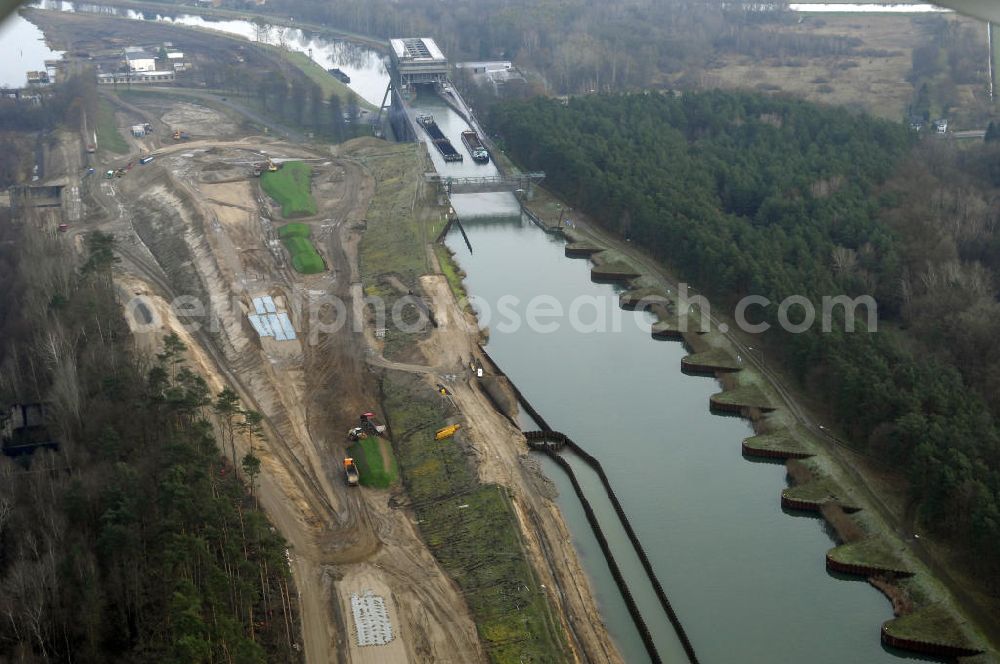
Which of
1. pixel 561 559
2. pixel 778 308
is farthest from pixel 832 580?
pixel 778 308

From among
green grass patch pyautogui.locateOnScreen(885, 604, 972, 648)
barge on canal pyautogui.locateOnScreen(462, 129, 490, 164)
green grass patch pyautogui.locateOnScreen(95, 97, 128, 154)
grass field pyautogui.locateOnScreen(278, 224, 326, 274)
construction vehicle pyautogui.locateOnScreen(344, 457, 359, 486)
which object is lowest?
green grass patch pyautogui.locateOnScreen(885, 604, 972, 648)

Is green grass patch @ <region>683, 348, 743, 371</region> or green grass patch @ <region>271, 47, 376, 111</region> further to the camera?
green grass patch @ <region>271, 47, 376, 111</region>

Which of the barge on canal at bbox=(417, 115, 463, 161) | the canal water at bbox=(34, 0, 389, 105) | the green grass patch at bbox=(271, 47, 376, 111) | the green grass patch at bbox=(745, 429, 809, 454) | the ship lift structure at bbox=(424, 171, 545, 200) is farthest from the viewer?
the canal water at bbox=(34, 0, 389, 105)

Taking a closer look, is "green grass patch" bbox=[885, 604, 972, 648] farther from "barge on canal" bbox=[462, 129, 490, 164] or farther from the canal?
"barge on canal" bbox=[462, 129, 490, 164]

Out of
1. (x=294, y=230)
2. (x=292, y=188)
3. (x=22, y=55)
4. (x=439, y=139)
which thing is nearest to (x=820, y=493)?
(x=294, y=230)

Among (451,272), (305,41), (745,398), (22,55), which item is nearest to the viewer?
(745,398)

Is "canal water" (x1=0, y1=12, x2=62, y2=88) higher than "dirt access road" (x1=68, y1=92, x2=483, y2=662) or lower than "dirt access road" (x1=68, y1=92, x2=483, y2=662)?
higher

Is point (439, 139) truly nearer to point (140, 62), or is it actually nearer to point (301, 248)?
point (301, 248)

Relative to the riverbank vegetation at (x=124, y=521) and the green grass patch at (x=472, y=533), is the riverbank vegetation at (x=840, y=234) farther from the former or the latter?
the riverbank vegetation at (x=124, y=521)

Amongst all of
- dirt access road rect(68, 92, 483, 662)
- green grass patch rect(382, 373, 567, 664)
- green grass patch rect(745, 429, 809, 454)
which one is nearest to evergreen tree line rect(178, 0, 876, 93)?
dirt access road rect(68, 92, 483, 662)
